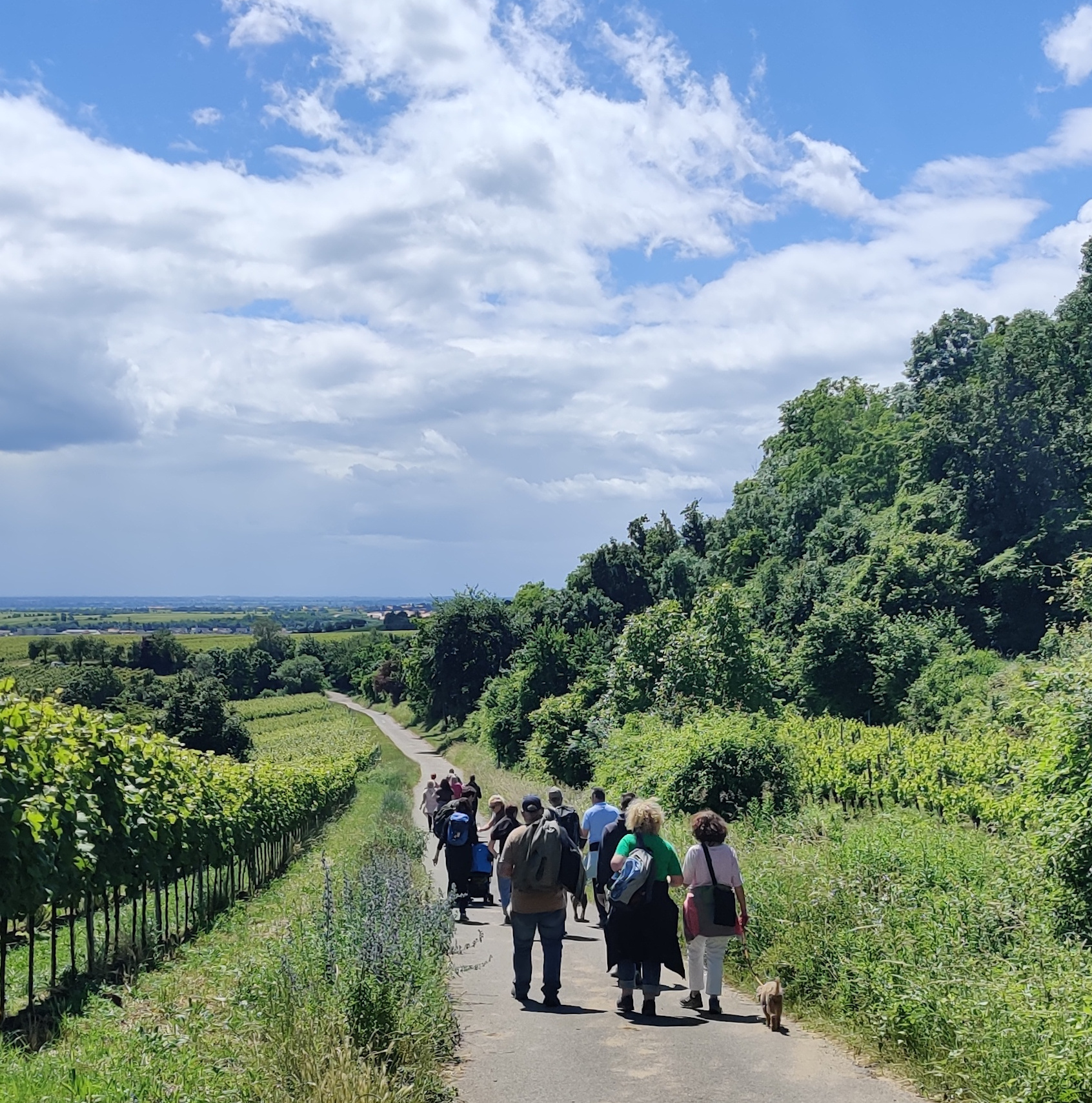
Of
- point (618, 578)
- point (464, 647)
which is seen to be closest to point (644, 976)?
point (464, 647)

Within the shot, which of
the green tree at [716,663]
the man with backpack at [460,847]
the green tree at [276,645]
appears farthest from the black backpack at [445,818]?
the green tree at [276,645]

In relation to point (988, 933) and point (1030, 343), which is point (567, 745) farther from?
point (1030, 343)

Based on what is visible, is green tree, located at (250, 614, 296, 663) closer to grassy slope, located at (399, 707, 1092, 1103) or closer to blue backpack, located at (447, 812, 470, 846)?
blue backpack, located at (447, 812, 470, 846)

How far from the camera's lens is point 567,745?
35.0 m

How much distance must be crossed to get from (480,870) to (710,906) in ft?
23.4

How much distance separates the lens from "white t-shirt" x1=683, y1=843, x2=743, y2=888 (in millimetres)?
8602

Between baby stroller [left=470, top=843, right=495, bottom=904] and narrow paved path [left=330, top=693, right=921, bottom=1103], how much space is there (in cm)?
Answer: 506

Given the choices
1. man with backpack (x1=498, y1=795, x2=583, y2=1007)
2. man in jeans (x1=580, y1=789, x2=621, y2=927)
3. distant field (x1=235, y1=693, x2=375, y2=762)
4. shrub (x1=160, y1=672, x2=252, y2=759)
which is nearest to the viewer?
man with backpack (x1=498, y1=795, x2=583, y2=1007)

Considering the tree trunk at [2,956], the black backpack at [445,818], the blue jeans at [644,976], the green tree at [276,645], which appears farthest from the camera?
the green tree at [276,645]

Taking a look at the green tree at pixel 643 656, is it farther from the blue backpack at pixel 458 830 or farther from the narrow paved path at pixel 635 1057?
the narrow paved path at pixel 635 1057

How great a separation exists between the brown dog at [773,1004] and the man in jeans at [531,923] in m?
1.72

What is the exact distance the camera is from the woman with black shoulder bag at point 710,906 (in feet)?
27.9

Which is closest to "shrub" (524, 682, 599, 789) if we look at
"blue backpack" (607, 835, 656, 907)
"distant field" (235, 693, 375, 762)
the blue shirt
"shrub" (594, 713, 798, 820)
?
"distant field" (235, 693, 375, 762)

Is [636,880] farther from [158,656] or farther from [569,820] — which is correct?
[158,656]
